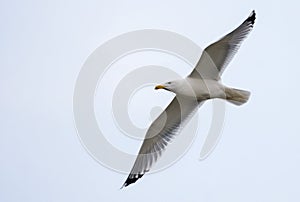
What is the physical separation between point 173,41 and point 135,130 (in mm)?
1415

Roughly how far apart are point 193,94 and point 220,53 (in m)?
0.63

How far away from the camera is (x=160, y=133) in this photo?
388 inches

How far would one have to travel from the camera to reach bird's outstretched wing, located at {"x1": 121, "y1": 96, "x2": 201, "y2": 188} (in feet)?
32.1

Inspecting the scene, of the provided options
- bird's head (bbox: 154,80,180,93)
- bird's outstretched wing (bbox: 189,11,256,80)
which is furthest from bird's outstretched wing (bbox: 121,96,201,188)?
bird's outstretched wing (bbox: 189,11,256,80)

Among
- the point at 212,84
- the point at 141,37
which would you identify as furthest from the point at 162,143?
the point at 141,37

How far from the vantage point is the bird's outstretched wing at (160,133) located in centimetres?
980

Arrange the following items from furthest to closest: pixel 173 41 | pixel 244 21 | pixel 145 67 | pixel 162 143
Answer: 1. pixel 145 67
2. pixel 173 41
3. pixel 162 143
4. pixel 244 21

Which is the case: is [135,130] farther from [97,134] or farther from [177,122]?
[177,122]

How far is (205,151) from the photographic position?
10008 millimetres

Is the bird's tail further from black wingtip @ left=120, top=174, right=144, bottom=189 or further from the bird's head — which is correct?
black wingtip @ left=120, top=174, right=144, bottom=189

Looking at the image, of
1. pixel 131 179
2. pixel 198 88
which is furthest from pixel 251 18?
pixel 131 179

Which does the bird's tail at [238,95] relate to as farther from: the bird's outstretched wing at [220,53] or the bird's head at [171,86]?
the bird's head at [171,86]

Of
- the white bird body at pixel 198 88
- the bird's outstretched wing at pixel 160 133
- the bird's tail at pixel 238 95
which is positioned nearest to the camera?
the bird's tail at pixel 238 95

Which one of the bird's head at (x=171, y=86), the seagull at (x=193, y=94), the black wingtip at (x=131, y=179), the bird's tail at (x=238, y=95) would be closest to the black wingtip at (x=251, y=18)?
the seagull at (x=193, y=94)
